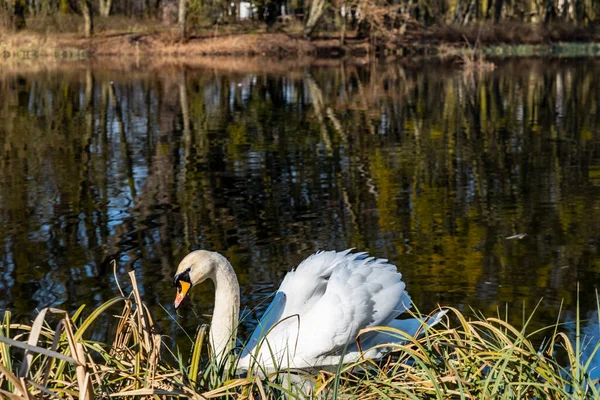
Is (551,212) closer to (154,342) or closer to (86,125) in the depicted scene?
(154,342)

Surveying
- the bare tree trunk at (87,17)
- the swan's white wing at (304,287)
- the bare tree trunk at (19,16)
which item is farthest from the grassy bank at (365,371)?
the bare tree trunk at (19,16)

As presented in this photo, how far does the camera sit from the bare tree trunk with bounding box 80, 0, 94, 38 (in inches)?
1924

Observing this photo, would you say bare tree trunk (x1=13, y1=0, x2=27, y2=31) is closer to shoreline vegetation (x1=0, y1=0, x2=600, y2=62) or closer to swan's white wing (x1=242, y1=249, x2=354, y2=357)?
shoreline vegetation (x1=0, y1=0, x2=600, y2=62)

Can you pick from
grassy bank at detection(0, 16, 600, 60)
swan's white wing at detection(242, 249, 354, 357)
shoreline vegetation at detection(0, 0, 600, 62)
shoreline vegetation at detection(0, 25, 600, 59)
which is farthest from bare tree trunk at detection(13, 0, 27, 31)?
swan's white wing at detection(242, 249, 354, 357)

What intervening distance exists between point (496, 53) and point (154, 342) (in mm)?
49740

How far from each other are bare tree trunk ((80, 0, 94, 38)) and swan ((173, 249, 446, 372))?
45158 millimetres

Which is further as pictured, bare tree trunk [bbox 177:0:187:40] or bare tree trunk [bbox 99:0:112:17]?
bare tree trunk [bbox 99:0:112:17]

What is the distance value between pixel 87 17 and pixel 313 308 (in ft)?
150

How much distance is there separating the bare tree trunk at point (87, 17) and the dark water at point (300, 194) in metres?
23.6

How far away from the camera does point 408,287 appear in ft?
26.2

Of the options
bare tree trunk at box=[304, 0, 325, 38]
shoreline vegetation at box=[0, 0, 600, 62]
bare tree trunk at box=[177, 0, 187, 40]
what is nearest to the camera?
bare tree trunk at box=[177, 0, 187, 40]

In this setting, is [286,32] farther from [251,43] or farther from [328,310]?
[328,310]

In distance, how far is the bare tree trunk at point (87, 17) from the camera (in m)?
48.9

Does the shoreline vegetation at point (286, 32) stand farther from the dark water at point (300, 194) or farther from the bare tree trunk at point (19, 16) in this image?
the dark water at point (300, 194)
